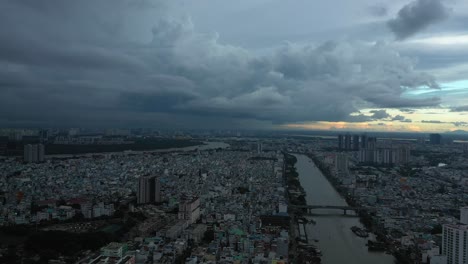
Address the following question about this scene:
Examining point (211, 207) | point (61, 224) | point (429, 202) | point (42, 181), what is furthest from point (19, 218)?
point (429, 202)

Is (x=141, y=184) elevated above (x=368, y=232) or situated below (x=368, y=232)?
above

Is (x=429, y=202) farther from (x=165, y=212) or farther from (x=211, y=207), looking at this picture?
(x=165, y=212)

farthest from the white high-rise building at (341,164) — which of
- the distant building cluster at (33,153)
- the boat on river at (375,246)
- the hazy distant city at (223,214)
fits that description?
the distant building cluster at (33,153)

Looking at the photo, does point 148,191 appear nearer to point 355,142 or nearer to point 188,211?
point 188,211

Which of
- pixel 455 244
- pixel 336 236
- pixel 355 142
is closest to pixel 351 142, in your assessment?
pixel 355 142

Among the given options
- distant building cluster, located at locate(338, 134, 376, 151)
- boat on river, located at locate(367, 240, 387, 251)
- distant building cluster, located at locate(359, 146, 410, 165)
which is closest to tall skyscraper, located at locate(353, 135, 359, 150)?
distant building cluster, located at locate(338, 134, 376, 151)

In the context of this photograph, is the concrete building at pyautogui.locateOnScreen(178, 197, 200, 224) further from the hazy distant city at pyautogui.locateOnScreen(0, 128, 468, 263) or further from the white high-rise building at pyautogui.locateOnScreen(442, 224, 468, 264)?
the white high-rise building at pyautogui.locateOnScreen(442, 224, 468, 264)
